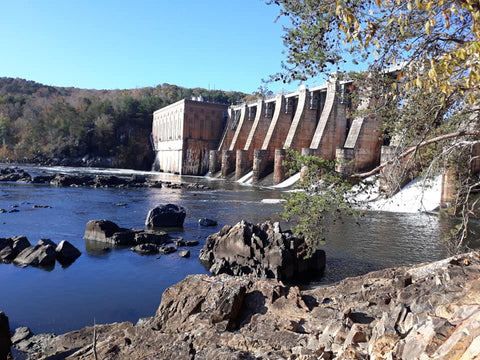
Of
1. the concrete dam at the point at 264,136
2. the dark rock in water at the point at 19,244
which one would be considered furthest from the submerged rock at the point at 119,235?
the concrete dam at the point at 264,136

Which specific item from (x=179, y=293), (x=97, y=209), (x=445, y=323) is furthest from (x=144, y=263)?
(x=97, y=209)

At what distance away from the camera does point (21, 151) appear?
2901 inches

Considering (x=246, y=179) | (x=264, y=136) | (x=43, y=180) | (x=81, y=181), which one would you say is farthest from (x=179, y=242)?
(x=264, y=136)

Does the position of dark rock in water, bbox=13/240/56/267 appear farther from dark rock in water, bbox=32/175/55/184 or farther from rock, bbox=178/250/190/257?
dark rock in water, bbox=32/175/55/184

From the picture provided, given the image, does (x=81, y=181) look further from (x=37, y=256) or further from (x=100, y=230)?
(x=37, y=256)

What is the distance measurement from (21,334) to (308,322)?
4919mm

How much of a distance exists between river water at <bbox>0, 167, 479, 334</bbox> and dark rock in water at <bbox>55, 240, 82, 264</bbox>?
0.29 meters

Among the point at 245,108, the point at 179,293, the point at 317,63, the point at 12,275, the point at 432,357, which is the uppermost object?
the point at 245,108

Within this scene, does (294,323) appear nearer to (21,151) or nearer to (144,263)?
(144,263)

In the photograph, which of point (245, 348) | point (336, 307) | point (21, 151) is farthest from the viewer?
point (21, 151)

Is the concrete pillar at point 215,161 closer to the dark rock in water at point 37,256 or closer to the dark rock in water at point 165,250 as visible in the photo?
the dark rock in water at point 165,250

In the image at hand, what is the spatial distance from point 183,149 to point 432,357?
5473 centimetres

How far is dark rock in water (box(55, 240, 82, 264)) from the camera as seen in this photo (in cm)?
1146

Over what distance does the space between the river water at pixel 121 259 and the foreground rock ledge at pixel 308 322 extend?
175 cm
